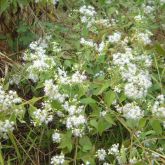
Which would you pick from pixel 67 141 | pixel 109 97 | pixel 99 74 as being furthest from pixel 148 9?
pixel 67 141

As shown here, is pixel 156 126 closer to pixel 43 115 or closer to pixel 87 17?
pixel 43 115

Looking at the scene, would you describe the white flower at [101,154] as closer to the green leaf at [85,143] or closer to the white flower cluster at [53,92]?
the green leaf at [85,143]

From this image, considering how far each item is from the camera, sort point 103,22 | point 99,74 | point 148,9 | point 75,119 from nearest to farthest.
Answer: point 75,119 → point 99,74 → point 103,22 → point 148,9

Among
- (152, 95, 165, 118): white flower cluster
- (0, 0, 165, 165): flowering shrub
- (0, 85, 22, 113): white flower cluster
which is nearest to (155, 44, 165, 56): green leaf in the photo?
(0, 0, 165, 165): flowering shrub

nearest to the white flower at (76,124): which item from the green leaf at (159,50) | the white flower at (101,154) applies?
the white flower at (101,154)

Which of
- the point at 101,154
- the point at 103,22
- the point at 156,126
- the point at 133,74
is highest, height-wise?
the point at 103,22

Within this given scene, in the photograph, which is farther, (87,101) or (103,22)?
(103,22)
